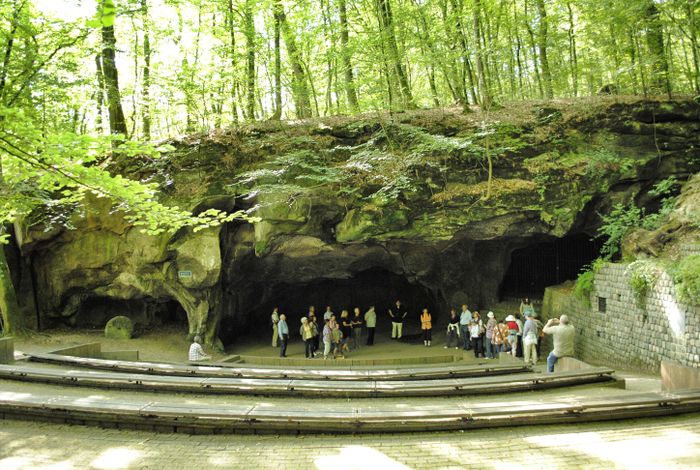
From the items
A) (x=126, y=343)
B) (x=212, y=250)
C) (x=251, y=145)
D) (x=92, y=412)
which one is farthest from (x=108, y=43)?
→ (x=92, y=412)

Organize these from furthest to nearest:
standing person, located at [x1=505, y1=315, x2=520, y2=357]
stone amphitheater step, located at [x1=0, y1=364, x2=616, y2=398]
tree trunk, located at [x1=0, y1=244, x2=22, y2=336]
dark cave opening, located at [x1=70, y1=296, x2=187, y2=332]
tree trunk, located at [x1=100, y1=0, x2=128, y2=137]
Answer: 1. dark cave opening, located at [x1=70, y1=296, x2=187, y2=332]
2. tree trunk, located at [x1=100, y1=0, x2=128, y2=137]
3. tree trunk, located at [x1=0, y1=244, x2=22, y2=336]
4. standing person, located at [x1=505, y1=315, x2=520, y2=357]
5. stone amphitheater step, located at [x1=0, y1=364, x2=616, y2=398]

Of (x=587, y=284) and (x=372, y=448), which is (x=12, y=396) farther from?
(x=587, y=284)

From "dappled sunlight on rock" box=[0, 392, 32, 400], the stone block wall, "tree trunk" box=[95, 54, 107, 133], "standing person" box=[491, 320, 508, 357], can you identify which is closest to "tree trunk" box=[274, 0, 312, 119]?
"tree trunk" box=[95, 54, 107, 133]

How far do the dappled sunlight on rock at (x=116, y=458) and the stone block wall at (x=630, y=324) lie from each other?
929cm

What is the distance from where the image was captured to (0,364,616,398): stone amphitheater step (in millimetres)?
7582

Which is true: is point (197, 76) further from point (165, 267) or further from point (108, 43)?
point (165, 267)

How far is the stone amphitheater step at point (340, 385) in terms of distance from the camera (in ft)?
24.9

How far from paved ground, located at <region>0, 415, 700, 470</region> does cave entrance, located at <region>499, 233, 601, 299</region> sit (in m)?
11.8

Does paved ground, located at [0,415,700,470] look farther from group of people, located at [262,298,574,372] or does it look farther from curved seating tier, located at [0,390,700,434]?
group of people, located at [262,298,574,372]

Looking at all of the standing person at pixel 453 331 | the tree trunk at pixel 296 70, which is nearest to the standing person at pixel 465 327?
the standing person at pixel 453 331

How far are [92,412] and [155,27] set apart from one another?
631 inches

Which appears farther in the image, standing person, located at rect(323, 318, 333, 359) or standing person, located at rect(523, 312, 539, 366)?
standing person, located at rect(323, 318, 333, 359)

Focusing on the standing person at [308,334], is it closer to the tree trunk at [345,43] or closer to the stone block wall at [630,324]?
the stone block wall at [630,324]

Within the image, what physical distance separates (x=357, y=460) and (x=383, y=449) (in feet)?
1.43
